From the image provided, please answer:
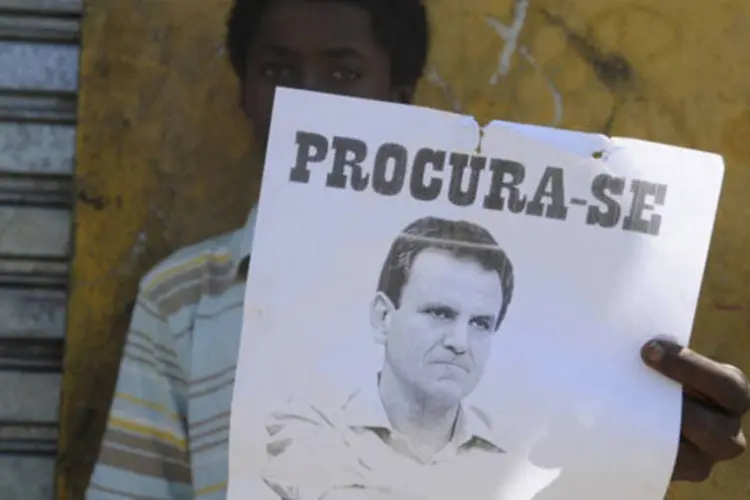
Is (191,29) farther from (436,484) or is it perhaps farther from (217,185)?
(436,484)

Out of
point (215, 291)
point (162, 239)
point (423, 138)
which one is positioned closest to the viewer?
point (423, 138)

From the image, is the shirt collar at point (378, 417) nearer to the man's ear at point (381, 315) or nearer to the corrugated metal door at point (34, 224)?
the man's ear at point (381, 315)

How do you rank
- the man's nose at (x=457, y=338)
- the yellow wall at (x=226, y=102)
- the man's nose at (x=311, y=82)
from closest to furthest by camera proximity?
1. the man's nose at (x=457, y=338)
2. the man's nose at (x=311, y=82)
3. the yellow wall at (x=226, y=102)

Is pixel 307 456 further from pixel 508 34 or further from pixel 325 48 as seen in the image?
pixel 508 34

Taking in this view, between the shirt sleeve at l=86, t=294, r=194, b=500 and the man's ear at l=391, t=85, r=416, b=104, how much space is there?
0.35 m

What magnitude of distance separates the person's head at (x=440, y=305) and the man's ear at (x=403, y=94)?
10.5 inches

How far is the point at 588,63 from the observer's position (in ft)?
3.82

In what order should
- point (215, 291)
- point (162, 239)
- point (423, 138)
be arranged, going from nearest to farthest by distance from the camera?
point (423, 138) → point (215, 291) → point (162, 239)

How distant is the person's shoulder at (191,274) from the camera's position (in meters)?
1.06

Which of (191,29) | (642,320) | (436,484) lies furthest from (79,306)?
(642,320)

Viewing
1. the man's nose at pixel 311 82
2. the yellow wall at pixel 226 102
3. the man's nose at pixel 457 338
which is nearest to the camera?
the man's nose at pixel 457 338

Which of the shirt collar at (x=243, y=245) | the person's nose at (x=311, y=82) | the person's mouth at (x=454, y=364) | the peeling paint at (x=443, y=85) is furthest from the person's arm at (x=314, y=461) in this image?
the peeling paint at (x=443, y=85)

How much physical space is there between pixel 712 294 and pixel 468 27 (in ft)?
1.43

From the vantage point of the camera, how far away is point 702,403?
2.97 feet
